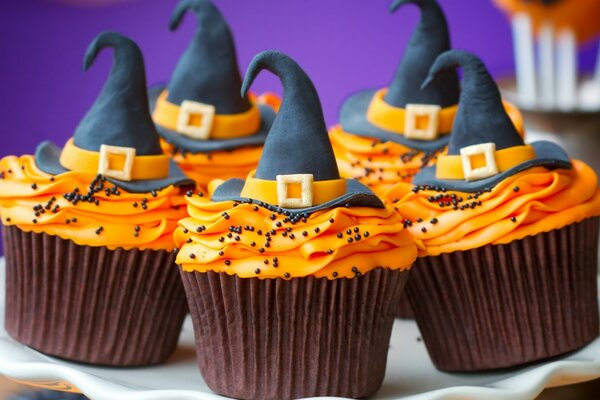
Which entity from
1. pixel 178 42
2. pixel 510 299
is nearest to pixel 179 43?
pixel 178 42

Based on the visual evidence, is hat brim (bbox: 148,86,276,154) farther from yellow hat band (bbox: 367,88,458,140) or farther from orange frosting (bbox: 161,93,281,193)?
yellow hat band (bbox: 367,88,458,140)

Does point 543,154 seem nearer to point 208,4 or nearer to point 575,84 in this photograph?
point 208,4

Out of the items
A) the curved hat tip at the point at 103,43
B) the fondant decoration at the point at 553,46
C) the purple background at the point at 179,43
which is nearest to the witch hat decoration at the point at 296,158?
the curved hat tip at the point at 103,43

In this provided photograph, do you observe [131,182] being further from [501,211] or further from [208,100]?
[501,211]

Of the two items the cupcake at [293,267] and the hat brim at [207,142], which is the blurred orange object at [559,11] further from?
the cupcake at [293,267]

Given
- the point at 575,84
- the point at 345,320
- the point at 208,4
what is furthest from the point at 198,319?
the point at 575,84

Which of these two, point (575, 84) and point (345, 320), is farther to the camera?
point (575, 84)
